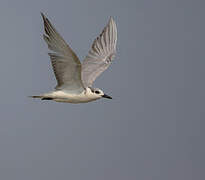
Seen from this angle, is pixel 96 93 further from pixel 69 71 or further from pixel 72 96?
pixel 69 71

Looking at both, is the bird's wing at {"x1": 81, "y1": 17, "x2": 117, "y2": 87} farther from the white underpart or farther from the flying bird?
the white underpart

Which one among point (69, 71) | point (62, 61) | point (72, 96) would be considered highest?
point (62, 61)

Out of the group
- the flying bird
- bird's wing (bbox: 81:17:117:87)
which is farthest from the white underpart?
bird's wing (bbox: 81:17:117:87)

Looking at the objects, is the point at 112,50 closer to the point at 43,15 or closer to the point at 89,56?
the point at 89,56

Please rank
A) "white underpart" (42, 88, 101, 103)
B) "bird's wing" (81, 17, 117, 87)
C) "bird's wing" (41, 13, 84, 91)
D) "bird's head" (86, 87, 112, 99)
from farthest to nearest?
"bird's wing" (81, 17, 117, 87), "bird's head" (86, 87, 112, 99), "white underpart" (42, 88, 101, 103), "bird's wing" (41, 13, 84, 91)

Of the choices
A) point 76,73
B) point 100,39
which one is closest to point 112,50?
point 100,39

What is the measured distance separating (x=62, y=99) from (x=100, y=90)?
0.94 metres

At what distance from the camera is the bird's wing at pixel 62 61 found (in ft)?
29.3

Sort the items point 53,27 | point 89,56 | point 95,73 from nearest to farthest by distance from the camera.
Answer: point 53,27 < point 95,73 < point 89,56

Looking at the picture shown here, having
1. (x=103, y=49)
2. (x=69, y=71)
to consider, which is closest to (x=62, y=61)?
(x=69, y=71)

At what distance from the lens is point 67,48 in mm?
9094

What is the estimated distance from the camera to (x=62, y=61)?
9383mm

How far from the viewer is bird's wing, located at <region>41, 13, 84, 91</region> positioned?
894 cm

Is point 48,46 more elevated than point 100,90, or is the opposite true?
point 48,46
